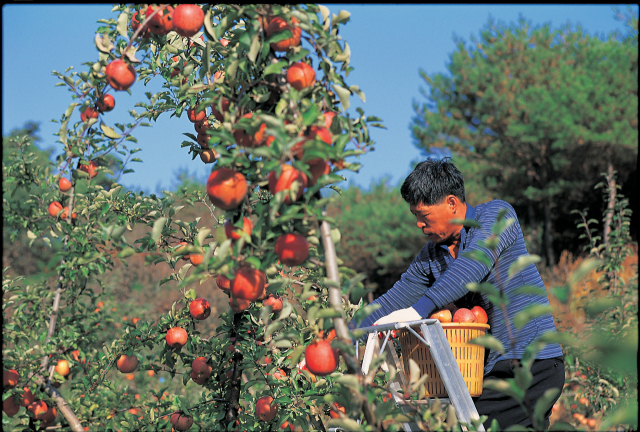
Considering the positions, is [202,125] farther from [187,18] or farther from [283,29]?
[283,29]

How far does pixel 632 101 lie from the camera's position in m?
13.6

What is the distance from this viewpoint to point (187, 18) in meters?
1.46

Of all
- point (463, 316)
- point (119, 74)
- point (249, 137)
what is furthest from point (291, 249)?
point (463, 316)

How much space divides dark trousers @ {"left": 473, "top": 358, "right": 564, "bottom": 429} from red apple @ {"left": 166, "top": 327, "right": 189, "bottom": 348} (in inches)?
47.8

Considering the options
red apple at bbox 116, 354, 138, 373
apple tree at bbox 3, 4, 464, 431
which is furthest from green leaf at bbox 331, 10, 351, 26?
red apple at bbox 116, 354, 138, 373

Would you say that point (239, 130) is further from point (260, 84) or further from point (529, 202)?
point (529, 202)

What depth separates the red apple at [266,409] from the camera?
213 cm

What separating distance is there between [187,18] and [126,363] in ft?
5.62

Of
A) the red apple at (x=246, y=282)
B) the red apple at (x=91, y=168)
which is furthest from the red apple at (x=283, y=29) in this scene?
the red apple at (x=91, y=168)

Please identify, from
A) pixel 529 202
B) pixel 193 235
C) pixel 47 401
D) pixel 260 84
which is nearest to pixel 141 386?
pixel 47 401

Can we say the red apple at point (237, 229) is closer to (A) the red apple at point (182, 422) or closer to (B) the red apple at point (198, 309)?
(B) the red apple at point (198, 309)

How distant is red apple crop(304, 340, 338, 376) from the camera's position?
1285 mm

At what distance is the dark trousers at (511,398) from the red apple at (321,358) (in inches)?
40.4

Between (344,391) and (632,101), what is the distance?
49.6ft
